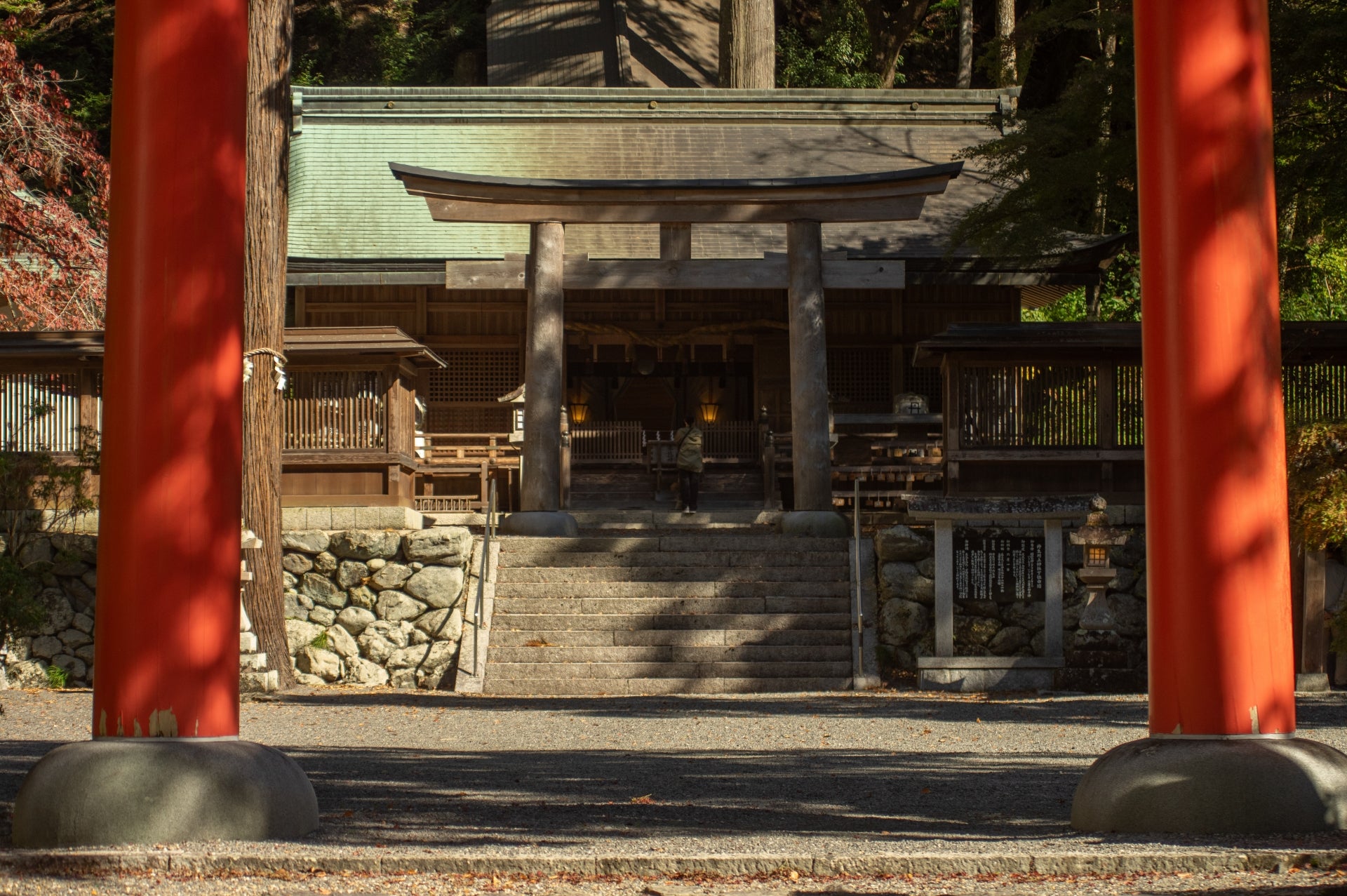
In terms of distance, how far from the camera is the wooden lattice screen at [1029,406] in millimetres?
14438

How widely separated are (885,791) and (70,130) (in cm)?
1152

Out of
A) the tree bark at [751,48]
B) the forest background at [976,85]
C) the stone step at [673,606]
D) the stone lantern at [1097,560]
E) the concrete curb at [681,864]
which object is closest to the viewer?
the concrete curb at [681,864]

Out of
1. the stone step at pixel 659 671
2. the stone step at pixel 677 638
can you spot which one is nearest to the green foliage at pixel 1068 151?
the stone step at pixel 677 638

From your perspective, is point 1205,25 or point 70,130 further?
point 70,130

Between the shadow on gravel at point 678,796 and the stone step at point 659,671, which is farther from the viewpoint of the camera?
the stone step at point 659,671

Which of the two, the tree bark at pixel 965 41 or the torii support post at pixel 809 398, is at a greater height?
the tree bark at pixel 965 41

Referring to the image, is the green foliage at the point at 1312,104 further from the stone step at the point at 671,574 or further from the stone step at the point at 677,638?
the stone step at the point at 677,638

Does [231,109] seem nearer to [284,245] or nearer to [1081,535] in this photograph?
[284,245]

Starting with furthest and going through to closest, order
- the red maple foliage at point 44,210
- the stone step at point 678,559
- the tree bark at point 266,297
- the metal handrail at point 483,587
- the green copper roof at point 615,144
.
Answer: the green copper roof at point 615,144
the stone step at point 678,559
the red maple foliage at point 44,210
the metal handrail at point 483,587
the tree bark at point 266,297

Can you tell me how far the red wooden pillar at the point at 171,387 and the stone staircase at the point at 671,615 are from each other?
7574mm

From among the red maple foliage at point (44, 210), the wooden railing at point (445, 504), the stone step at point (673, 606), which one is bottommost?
the stone step at point (673, 606)

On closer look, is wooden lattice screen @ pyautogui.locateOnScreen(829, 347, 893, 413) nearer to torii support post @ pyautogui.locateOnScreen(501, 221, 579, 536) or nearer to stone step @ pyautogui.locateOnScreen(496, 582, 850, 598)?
torii support post @ pyautogui.locateOnScreen(501, 221, 579, 536)

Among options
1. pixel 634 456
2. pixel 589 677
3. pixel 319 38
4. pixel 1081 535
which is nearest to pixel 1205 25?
pixel 1081 535

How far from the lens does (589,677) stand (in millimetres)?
12242
